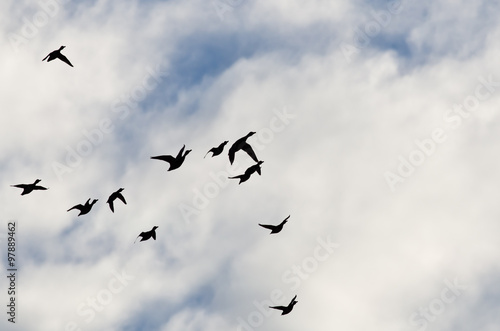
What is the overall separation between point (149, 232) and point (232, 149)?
11.7 meters

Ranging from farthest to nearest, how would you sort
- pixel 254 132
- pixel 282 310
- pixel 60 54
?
1. pixel 60 54
2. pixel 282 310
3. pixel 254 132

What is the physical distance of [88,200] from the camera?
63656mm

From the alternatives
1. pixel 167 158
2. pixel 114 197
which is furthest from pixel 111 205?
pixel 167 158

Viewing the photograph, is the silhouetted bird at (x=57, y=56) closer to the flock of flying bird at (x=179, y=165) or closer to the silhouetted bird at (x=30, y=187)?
the flock of flying bird at (x=179, y=165)

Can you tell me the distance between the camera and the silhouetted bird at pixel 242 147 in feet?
187

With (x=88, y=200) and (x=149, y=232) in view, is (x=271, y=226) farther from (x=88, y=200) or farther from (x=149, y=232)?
(x=88, y=200)

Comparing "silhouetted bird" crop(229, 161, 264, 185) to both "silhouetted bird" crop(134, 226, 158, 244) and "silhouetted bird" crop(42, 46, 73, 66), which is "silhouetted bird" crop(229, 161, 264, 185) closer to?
"silhouetted bird" crop(134, 226, 158, 244)

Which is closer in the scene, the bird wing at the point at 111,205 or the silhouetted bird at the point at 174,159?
the silhouetted bird at the point at 174,159

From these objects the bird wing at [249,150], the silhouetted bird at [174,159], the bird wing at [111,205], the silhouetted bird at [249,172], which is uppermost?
the bird wing at [111,205]

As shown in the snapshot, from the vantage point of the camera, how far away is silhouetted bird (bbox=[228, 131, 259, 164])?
187 ft

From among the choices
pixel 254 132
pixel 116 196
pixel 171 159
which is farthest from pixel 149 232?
pixel 254 132

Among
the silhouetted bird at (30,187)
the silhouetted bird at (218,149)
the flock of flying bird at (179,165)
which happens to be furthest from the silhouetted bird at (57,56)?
the silhouetted bird at (218,149)

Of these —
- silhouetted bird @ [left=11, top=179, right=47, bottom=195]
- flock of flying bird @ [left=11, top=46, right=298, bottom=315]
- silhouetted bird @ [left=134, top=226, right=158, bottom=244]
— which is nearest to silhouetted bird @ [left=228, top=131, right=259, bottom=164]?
flock of flying bird @ [left=11, top=46, right=298, bottom=315]

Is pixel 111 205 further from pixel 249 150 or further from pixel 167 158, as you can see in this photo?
pixel 249 150
